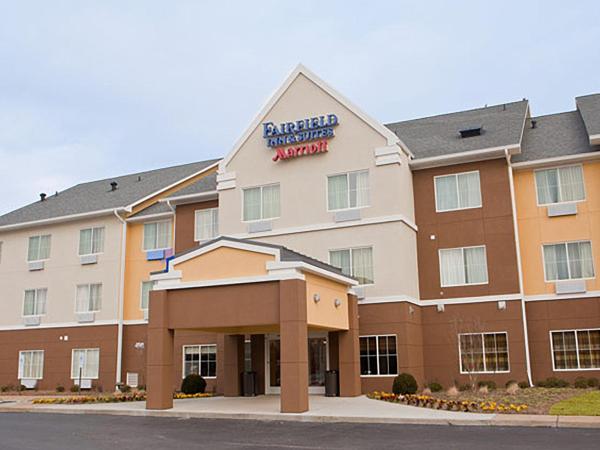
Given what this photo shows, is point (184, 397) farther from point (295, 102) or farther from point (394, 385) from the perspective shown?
point (295, 102)

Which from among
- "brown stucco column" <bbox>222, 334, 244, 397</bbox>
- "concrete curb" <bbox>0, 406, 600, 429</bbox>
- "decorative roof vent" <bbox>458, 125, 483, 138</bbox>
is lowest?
"concrete curb" <bbox>0, 406, 600, 429</bbox>

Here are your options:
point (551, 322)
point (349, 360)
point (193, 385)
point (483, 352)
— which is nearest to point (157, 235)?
point (193, 385)

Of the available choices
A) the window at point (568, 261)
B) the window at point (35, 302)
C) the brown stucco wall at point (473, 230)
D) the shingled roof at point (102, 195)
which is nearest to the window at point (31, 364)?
the window at point (35, 302)

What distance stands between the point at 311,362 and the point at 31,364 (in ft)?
52.3

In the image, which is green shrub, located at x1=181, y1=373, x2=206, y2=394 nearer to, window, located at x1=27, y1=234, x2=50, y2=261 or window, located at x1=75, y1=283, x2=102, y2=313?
window, located at x1=75, y1=283, x2=102, y2=313

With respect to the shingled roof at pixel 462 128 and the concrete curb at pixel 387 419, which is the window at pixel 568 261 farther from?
the concrete curb at pixel 387 419

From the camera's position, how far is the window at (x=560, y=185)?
80.7 feet

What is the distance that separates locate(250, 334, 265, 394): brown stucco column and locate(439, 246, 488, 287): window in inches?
287

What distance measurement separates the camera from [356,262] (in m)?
25.0

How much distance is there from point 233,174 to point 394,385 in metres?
→ 10.7

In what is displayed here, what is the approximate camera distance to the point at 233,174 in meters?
27.4

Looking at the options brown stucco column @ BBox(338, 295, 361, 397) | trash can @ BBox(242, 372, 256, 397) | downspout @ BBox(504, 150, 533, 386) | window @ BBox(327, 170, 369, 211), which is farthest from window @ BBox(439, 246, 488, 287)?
trash can @ BBox(242, 372, 256, 397)

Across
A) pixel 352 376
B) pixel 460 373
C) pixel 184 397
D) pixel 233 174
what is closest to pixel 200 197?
pixel 233 174

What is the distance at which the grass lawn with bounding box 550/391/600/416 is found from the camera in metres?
16.0
